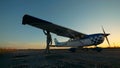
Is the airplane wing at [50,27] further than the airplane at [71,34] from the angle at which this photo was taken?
A: No

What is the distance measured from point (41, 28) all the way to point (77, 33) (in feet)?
26.9

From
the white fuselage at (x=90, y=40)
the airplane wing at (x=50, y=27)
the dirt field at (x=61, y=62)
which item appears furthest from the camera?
the white fuselage at (x=90, y=40)

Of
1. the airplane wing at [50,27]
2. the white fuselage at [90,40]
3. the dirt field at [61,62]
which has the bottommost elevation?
the dirt field at [61,62]

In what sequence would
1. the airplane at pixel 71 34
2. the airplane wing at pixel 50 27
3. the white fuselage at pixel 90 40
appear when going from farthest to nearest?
the white fuselage at pixel 90 40
the airplane at pixel 71 34
the airplane wing at pixel 50 27

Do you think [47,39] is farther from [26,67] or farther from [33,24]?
[26,67]

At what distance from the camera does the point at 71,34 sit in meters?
29.5

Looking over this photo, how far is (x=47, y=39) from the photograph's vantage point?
23.5 meters

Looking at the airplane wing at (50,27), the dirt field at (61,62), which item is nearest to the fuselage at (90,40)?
the airplane wing at (50,27)

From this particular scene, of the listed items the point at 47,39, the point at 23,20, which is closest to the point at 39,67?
the point at 23,20

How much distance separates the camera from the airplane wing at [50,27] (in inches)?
843

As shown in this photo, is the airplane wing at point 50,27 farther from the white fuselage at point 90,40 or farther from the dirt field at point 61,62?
the dirt field at point 61,62

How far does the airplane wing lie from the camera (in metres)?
21.4

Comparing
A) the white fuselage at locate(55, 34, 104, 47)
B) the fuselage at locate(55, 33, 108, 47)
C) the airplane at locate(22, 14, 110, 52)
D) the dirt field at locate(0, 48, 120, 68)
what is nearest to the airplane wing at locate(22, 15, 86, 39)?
the airplane at locate(22, 14, 110, 52)

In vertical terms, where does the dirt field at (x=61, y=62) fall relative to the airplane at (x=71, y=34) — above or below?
below
